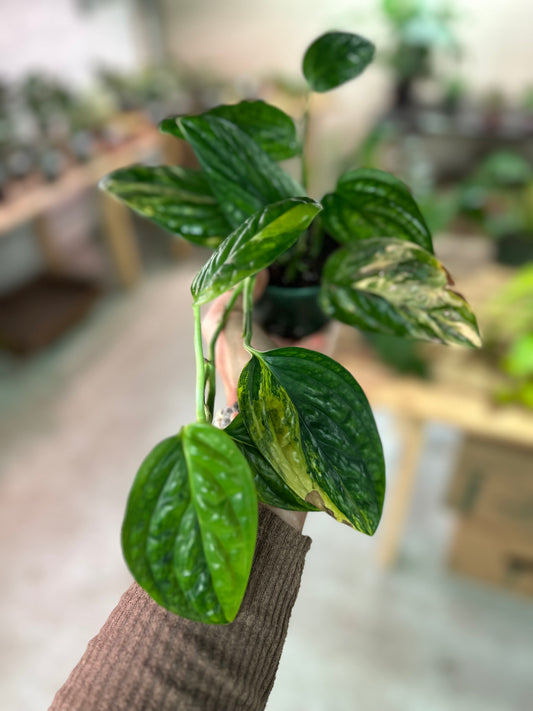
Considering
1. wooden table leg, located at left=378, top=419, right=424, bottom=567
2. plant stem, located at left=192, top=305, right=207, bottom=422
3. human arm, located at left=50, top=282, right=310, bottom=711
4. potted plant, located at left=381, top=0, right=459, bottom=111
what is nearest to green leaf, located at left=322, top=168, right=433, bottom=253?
plant stem, located at left=192, top=305, right=207, bottom=422

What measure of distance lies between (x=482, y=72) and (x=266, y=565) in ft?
11.0

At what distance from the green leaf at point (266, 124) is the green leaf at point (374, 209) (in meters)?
0.08

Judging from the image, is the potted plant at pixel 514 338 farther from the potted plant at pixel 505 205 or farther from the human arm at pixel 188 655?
the human arm at pixel 188 655

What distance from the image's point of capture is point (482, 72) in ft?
9.84

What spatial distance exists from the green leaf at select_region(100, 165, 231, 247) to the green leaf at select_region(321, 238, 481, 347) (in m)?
0.15

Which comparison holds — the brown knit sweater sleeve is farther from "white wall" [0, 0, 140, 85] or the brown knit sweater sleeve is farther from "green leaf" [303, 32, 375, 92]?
"white wall" [0, 0, 140, 85]

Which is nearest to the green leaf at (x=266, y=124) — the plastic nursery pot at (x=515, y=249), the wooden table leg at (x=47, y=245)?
the plastic nursery pot at (x=515, y=249)

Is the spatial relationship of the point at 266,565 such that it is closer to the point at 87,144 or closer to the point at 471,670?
the point at 471,670

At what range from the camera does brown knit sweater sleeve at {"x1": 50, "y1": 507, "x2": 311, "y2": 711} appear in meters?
0.37

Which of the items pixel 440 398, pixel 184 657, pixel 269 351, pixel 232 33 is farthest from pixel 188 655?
pixel 232 33

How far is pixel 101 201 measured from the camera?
275 cm

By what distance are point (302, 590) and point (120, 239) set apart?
2049 mm

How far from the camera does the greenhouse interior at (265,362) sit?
0.41 meters

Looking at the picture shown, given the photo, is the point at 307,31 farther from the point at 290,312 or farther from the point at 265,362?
the point at 265,362
